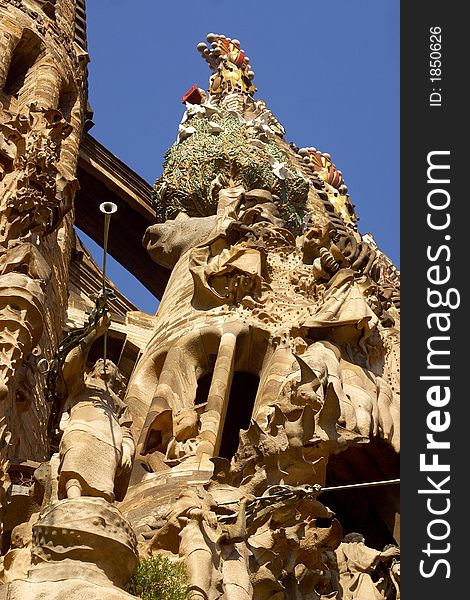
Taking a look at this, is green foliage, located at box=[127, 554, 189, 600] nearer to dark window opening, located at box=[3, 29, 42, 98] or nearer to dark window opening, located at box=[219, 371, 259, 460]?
dark window opening, located at box=[219, 371, 259, 460]

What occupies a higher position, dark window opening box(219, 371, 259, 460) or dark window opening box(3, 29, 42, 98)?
dark window opening box(3, 29, 42, 98)

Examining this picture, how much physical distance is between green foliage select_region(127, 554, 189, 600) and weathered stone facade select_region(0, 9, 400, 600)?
0.10 metres

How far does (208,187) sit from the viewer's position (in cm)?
2228

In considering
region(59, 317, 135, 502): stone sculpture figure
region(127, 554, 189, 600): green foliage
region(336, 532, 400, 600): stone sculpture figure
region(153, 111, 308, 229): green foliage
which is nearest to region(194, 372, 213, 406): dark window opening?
region(336, 532, 400, 600): stone sculpture figure

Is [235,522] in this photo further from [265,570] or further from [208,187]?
[208,187]

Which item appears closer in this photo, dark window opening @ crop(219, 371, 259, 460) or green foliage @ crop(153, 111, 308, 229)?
dark window opening @ crop(219, 371, 259, 460)

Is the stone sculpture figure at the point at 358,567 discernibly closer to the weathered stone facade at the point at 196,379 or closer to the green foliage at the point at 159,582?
the weathered stone facade at the point at 196,379

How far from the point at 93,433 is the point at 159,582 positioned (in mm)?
1226

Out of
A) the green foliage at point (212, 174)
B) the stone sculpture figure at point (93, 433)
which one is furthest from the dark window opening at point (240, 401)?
the stone sculpture figure at point (93, 433)

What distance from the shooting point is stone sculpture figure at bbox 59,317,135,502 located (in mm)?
9633

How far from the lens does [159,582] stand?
30.1 ft

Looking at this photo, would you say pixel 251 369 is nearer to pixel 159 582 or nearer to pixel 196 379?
pixel 196 379

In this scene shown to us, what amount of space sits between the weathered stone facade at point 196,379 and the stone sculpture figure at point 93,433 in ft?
0.05

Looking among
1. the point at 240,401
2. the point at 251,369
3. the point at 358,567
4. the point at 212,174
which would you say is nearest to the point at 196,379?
the point at 251,369
